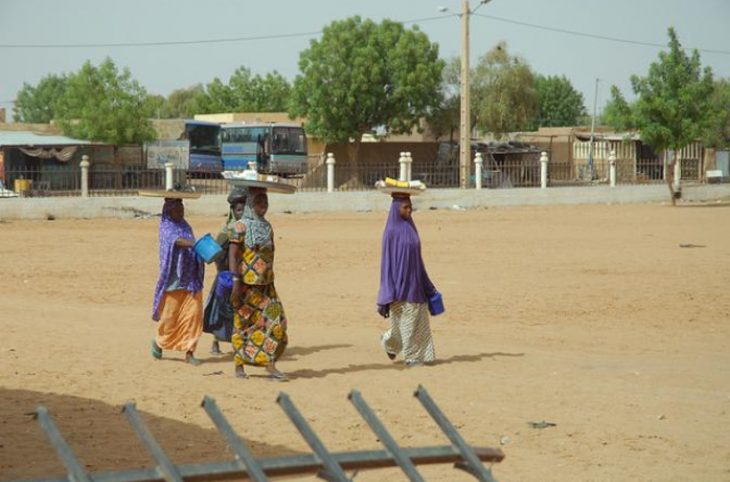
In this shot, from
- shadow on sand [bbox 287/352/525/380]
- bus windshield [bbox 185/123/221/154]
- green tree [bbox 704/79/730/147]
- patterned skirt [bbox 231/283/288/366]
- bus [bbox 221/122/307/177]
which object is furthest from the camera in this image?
green tree [bbox 704/79/730/147]

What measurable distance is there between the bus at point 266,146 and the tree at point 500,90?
14.9 m

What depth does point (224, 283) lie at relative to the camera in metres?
11.2

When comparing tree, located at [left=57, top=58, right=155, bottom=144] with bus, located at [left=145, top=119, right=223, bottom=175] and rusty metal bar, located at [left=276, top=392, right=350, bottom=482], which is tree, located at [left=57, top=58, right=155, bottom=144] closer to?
bus, located at [left=145, top=119, right=223, bottom=175]

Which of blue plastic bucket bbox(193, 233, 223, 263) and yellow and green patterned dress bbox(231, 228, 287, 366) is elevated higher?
blue plastic bucket bbox(193, 233, 223, 263)

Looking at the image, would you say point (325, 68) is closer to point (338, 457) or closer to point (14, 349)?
point (14, 349)

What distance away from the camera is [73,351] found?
12.1 m

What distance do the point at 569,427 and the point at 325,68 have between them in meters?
47.0

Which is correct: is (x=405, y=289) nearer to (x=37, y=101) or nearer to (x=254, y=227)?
(x=254, y=227)

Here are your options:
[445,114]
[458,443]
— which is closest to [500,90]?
[445,114]

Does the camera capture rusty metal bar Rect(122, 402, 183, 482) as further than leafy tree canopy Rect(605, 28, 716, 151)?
No

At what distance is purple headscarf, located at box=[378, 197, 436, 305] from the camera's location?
1152 cm

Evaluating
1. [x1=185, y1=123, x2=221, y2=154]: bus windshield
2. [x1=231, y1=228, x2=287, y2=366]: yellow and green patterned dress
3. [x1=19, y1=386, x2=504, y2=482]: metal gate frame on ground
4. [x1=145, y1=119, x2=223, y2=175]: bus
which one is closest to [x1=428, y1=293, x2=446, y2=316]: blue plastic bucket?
[x1=231, y1=228, x2=287, y2=366]: yellow and green patterned dress

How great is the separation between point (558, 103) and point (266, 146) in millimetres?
64953

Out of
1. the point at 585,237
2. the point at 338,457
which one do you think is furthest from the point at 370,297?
the point at 338,457
